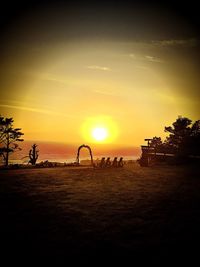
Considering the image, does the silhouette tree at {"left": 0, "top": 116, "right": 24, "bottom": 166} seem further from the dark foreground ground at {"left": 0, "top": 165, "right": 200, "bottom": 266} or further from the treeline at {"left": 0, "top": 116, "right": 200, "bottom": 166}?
the dark foreground ground at {"left": 0, "top": 165, "right": 200, "bottom": 266}

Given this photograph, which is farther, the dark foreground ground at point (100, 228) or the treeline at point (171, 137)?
the treeline at point (171, 137)

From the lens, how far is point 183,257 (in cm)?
452

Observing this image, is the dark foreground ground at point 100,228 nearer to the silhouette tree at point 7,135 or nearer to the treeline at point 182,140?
the treeline at point 182,140

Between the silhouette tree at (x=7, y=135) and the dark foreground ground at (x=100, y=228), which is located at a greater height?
the silhouette tree at (x=7, y=135)

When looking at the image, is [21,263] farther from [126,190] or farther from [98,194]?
[126,190]

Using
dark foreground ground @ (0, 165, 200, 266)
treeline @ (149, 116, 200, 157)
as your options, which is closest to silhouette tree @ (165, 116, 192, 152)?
treeline @ (149, 116, 200, 157)

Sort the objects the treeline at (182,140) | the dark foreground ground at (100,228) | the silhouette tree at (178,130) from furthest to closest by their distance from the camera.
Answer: the silhouette tree at (178,130), the treeline at (182,140), the dark foreground ground at (100,228)

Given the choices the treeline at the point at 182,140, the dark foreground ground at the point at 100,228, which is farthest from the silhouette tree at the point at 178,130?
the dark foreground ground at the point at 100,228

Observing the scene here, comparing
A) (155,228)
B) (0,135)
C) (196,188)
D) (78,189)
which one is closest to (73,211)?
(155,228)

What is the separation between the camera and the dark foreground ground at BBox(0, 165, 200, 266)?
4574mm

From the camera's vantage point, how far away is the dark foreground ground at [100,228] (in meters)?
4.57

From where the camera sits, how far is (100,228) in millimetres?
5961

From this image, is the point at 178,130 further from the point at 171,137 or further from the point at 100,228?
the point at 100,228

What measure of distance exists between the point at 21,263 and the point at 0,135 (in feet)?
99.7
